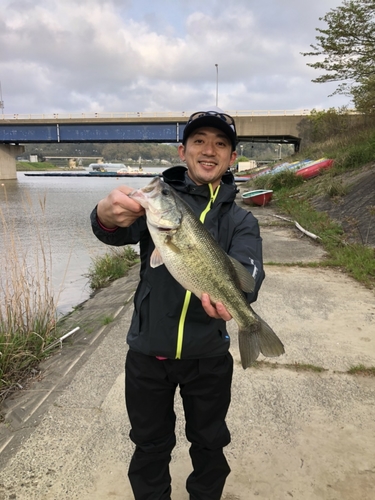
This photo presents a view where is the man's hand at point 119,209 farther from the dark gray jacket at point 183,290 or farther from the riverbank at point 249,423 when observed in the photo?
the riverbank at point 249,423

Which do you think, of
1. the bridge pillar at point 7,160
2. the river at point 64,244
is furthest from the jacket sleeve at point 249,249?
the bridge pillar at point 7,160

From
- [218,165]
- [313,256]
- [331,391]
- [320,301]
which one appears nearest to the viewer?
[218,165]

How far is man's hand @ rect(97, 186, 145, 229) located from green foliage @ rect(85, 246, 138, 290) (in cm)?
616

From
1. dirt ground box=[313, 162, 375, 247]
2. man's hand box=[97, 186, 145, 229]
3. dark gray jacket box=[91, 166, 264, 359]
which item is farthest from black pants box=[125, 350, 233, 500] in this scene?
dirt ground box=[313, 162, 375, 247]

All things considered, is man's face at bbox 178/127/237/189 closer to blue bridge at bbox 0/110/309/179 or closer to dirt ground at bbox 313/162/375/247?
dirt ground at bbox 313/162/375/247

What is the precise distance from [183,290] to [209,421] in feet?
2.56

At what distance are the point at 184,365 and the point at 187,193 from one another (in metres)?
1.04

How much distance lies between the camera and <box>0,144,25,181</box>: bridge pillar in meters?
53.0

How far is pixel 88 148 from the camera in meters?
148

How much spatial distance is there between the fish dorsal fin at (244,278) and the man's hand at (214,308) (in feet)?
0.67

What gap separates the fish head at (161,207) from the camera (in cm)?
184

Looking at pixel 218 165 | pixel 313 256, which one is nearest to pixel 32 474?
pixel 218 165

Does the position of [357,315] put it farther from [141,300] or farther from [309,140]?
[309,140]

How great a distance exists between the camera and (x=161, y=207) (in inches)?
72.6
